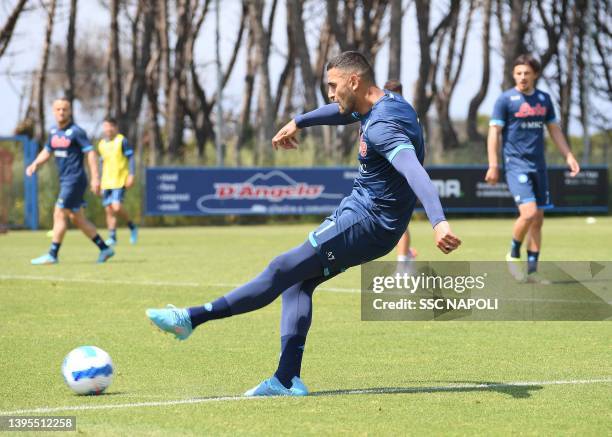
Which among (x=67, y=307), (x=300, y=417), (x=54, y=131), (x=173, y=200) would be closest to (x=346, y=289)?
(x=67, y=307)

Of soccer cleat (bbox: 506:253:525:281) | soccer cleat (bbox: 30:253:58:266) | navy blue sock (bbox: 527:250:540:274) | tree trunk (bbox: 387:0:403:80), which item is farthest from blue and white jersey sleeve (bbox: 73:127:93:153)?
tree trunk (bbox: 387:0:403:80)

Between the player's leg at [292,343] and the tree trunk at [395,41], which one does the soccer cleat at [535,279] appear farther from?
the tree trunk at [395,41]

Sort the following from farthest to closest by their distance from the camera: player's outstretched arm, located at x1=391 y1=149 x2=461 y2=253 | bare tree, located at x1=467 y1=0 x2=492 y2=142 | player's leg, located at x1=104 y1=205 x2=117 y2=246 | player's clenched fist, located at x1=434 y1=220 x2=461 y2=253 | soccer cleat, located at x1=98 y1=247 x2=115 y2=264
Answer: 1. bare tree, located at x1=467 y1=0 x2=492 y2=142
2. player's leg, located at x1=104 y1=205 x2=117 y2=246
3. soccer cleat, located at x1=98 y1=247 x2=115 y2=264
4. player's outstretched arm, located at x1=391 y1=149 x2=461 y2=253
5. player's clenched fist, located at x1=434 y1=220 x2=461 y2=253

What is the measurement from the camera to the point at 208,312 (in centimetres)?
631

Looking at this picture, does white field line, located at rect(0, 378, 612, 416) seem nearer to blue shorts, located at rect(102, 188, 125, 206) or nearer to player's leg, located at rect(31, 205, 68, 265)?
player's leg, located at rect(31, 205, 68, 265)

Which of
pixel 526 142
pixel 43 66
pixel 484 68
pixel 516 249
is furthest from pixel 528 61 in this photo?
pixel 484 68

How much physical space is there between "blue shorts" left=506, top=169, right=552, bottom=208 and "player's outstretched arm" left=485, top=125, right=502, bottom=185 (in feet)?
0.70

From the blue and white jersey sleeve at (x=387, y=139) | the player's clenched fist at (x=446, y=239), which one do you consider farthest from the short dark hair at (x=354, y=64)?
the player's clenched fist at (x=446, y=239)

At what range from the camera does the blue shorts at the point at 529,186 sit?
12.7 metres

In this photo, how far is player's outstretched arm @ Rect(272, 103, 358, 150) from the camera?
694cm

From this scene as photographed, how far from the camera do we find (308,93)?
39.0m

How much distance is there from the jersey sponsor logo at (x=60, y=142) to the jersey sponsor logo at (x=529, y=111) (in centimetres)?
664

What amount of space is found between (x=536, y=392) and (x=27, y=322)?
503 centimetres
